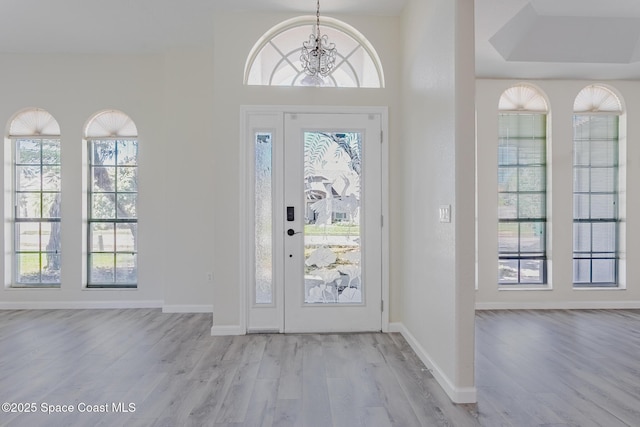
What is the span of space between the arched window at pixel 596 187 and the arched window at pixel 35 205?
22.2 ft

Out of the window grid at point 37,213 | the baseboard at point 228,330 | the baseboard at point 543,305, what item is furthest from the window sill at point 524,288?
the window grid at point 37,213

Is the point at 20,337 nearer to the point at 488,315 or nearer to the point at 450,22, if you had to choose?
the point at 450,22

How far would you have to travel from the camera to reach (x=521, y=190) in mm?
5055

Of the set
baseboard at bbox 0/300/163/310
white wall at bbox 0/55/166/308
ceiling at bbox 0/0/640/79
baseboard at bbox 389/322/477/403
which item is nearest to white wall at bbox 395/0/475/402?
baseboard at bbox 389/322/477/403

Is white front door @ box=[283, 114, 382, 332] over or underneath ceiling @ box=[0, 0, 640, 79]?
underneath

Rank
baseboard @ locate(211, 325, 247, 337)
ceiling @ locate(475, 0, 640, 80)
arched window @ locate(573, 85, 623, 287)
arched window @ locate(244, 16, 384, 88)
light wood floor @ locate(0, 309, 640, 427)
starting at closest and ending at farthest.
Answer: light wood floor @ locate(0, 309, 640, 427) → ceiling @ locate(475, 0, 640, 80) → baseboard @ locate(211, 325, 247, 337) → arched window @ locate(244, 16, 384, 88) → arched window @ locate(573, 85, 623, 287)

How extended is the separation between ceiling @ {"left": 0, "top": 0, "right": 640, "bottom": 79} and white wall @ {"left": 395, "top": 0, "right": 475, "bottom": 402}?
910 mm

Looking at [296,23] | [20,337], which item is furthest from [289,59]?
Answer: [20,337]

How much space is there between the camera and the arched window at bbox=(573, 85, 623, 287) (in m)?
5.07

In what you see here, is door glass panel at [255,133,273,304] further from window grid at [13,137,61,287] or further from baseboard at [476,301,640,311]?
window grid at [13,137,61,287]

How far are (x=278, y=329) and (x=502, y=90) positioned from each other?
397cm

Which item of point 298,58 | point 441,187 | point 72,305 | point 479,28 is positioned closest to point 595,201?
point 479,28

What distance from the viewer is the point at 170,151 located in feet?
16.0

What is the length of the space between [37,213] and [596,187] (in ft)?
23.9
